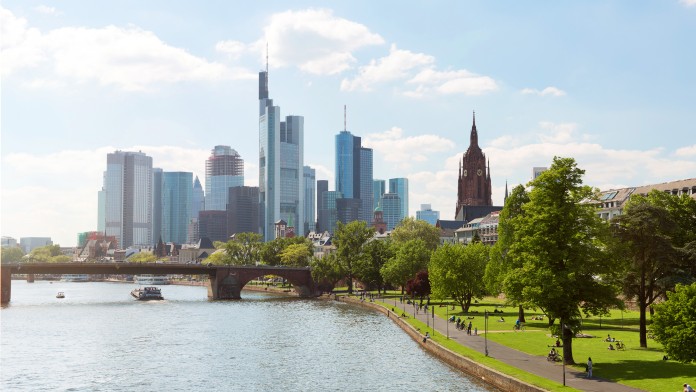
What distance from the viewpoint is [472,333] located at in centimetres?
8638

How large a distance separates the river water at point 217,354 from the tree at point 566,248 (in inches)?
374

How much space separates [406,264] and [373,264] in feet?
57.0

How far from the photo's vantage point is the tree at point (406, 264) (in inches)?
6097

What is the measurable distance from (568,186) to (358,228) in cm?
12059

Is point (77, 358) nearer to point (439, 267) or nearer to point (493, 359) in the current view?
point (493, 359)

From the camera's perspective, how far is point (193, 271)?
185m

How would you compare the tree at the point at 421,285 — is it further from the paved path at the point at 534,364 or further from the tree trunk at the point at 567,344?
the tree trunk at the point at 567,344

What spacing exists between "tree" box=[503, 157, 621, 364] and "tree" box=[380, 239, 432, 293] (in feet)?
300

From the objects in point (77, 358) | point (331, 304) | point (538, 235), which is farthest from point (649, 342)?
point (331, 304)

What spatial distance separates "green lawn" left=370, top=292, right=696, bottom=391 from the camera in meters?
53.2

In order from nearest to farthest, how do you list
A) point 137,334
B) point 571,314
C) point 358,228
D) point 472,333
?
point 571,314
point 472,333
point 137,334
point 358,228

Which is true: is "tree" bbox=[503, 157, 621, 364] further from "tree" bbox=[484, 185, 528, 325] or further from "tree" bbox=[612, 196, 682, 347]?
"tree" bbox=[484, 185, 528, 325]

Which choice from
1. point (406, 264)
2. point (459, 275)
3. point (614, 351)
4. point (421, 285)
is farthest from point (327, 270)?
point (614, 351)

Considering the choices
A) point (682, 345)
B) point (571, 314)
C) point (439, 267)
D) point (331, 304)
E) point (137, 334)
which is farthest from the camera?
point (331, 304)
